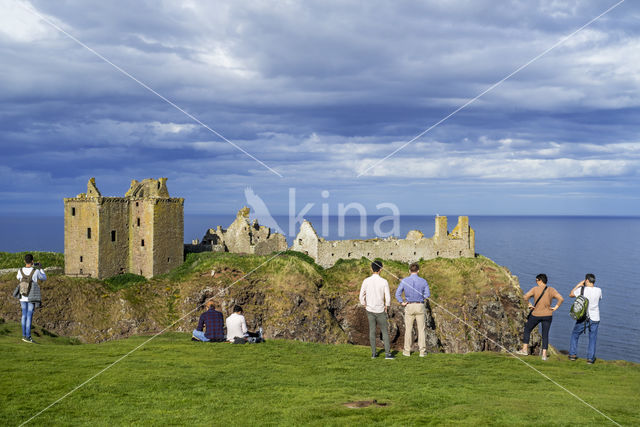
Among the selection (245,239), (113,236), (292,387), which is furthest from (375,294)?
(245,239)

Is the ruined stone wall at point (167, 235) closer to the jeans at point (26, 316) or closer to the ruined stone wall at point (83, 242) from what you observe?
the ruined stone wall at point (83, 242)

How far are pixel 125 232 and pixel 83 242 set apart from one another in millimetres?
Answer: 3846

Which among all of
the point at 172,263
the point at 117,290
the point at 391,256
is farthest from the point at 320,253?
the point at 117,290

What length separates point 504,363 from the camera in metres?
17.9

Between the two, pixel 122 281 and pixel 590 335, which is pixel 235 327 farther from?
pixel 122 281

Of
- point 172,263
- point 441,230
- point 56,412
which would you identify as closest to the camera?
point 56,412

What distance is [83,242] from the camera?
4716 centimetres

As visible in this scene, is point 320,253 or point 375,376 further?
point 320,253

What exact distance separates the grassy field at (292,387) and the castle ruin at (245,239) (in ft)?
134

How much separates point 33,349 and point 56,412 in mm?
7271

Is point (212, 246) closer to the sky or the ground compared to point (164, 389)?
closer to the sky

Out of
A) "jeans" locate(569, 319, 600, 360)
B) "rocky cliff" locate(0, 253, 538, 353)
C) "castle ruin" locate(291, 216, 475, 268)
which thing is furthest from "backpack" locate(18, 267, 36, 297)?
"castle ruin" locate(291, 216, 475, 268)

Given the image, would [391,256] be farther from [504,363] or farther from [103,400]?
[103,400]

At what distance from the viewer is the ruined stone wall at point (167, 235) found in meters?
49.9
